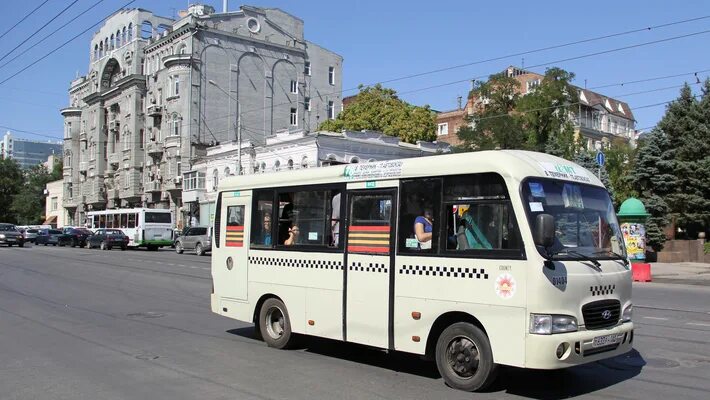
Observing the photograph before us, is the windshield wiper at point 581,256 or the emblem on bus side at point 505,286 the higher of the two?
the windshield wiper at point 581,256

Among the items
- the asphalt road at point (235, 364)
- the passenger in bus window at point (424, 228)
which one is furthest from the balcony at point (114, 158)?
the passenger in bus window at point (424, 228)

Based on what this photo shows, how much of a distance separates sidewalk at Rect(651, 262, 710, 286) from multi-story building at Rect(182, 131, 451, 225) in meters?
19.4

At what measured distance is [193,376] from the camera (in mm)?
7336

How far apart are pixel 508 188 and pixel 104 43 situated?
80.7m

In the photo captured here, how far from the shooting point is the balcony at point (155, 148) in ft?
211

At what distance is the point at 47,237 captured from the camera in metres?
58.3

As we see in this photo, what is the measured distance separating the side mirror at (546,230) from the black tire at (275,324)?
4229 millimetres

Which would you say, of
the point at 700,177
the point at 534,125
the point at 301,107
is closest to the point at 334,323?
the point at 700,177

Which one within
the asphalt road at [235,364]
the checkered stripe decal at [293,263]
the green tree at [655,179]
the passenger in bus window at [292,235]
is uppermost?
the green tree at [655,179]

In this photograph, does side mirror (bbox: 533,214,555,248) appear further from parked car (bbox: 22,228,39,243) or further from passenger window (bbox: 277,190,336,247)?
parked car (bbox: 22,228,39,243)

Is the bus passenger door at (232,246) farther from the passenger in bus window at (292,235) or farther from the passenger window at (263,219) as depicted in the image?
the passenger in bus window at (292,235)

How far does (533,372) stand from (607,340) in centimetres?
134

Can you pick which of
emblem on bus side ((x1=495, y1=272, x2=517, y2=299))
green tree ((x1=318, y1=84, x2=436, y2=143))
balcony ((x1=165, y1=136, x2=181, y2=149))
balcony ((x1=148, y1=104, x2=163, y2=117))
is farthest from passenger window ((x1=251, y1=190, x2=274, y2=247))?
balcony ((x1=148, y1=104, x2=163, y2=117))

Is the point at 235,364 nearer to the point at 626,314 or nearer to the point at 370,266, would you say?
the point at 370,266
